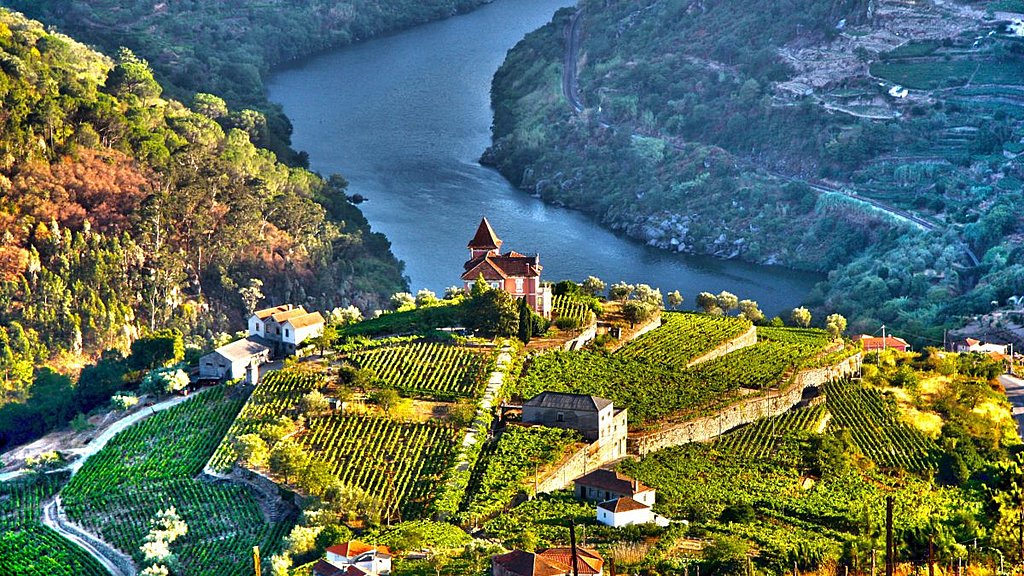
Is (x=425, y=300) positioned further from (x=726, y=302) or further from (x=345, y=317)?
(x=726, y=302)

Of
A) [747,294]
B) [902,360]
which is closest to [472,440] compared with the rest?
[902,360]

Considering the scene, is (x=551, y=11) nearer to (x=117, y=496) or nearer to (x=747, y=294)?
(x=747, y=294)

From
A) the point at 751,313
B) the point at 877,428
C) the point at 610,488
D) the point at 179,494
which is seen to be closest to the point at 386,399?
the point at 179,494

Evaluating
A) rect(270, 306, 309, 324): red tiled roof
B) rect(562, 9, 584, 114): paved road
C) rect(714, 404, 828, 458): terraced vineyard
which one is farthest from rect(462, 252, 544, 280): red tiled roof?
rect(562, 9, 584, 114): paved road

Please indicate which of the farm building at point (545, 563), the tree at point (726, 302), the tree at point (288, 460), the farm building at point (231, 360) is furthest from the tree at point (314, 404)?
the tree at point (726, 302)

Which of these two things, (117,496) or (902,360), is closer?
(117,496)

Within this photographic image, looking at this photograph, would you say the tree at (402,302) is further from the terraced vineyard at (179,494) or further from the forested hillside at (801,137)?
the forested hillside at (801,137)
